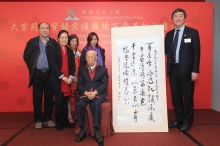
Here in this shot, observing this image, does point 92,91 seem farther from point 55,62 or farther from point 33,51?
point 33,51

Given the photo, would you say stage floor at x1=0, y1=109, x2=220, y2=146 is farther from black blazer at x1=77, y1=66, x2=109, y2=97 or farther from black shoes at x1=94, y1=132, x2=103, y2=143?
black blazer at x1=77, y1=66, x2=109, y2=97

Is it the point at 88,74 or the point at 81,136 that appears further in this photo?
the point at 88,74

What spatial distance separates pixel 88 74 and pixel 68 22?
170cm

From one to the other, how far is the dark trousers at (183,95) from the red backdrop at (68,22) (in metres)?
1.46

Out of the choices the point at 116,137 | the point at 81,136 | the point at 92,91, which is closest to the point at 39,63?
the point at 92,91

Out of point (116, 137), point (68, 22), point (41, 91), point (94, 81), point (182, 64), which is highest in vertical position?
point (68, 22)

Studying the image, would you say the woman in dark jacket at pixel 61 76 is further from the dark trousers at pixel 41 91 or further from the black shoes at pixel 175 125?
the black shoes at pixel 175 125

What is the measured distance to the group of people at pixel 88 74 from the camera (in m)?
2.53

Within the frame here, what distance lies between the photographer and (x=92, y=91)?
8.31ft

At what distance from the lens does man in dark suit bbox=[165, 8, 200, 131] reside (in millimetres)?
2586

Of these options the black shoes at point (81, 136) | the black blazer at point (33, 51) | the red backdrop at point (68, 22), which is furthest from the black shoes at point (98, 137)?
the red backdrop at point (68, 22)

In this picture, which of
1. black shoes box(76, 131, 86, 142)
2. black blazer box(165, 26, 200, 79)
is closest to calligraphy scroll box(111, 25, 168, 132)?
black blazer box(165, 26, 200, 79)

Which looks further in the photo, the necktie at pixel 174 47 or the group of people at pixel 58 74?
the necktie at pixel 174 47

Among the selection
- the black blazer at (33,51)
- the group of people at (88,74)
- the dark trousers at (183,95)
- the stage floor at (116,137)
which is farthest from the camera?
the black blazer at (33,51)
